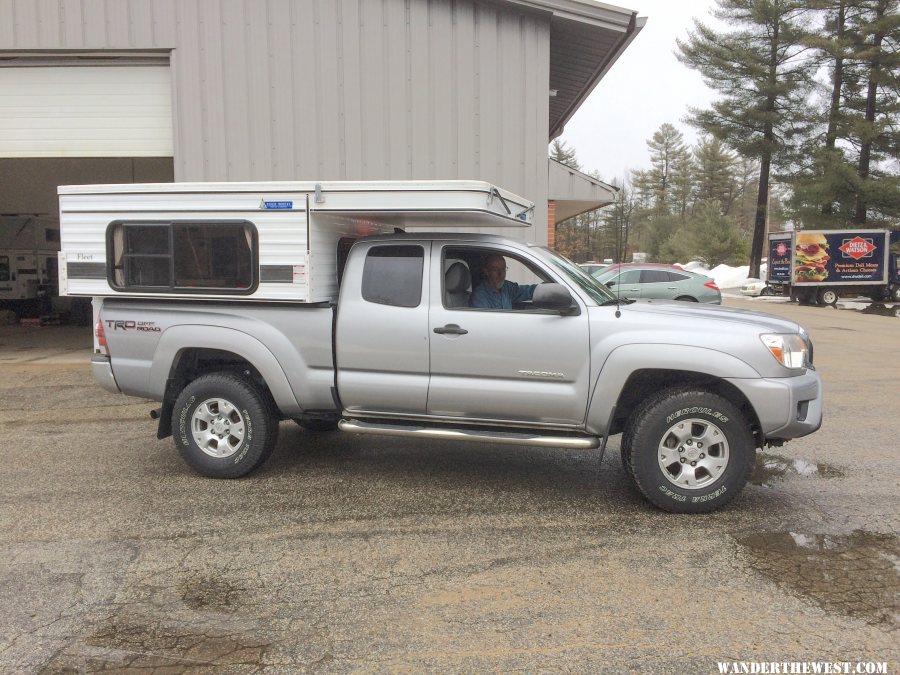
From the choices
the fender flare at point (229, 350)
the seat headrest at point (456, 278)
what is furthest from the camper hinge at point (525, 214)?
the fender flare at point (229, 350)

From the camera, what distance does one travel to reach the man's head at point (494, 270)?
5.47m

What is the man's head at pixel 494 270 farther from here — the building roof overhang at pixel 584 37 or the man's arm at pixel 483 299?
the building roof overhang at pixel 584 37

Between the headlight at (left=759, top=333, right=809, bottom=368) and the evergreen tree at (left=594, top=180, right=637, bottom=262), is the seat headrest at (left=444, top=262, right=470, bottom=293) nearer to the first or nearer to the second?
the evergreen tree at (left=594, top=180, right=637, bottom=262)

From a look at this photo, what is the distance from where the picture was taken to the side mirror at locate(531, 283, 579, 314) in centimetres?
482

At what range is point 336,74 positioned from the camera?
33.2 feet

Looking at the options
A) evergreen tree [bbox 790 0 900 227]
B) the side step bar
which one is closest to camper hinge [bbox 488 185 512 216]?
the side step bar

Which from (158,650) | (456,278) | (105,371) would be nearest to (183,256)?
(105,371)

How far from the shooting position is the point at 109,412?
835cm

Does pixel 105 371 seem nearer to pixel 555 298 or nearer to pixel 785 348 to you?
pixel 555 298

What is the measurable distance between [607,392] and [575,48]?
8483 mm

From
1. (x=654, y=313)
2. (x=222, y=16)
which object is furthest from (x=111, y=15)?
(x=654, y=313)

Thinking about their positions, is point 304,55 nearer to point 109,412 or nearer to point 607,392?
point 109,412

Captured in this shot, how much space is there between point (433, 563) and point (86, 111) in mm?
9685

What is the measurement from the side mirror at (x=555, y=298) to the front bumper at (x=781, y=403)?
1.15 meters
